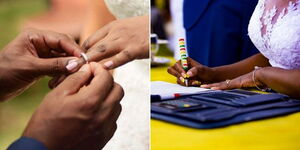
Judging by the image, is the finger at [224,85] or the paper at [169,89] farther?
the finger at [224,85]

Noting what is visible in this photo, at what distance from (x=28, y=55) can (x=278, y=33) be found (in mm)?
581

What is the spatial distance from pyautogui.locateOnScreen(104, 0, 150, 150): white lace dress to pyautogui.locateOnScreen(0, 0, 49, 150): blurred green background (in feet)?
0.36

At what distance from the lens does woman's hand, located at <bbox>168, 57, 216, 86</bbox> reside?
0.90m

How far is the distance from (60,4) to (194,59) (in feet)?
1.49

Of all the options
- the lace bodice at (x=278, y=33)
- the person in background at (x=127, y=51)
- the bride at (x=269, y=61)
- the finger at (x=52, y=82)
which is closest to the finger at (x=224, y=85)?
the bride at (x=269, y=61)

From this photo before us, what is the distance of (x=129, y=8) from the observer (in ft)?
2.13

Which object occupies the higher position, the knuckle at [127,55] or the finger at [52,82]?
the knuckle at [127,55]

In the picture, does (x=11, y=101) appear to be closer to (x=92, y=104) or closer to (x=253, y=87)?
(x=92, y=104)

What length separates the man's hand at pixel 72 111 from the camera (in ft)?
1.92

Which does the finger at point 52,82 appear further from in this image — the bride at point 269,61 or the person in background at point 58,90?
the bride at point 269,61

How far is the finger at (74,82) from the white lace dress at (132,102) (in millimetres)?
50

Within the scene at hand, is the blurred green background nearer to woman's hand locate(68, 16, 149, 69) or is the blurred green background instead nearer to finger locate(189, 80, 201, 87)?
woman's hand locate(68, 16, 149, 69)

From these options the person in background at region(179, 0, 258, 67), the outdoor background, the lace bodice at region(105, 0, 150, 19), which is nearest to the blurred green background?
the outdoor background

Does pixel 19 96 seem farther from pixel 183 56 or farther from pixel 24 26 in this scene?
pixel 183 56
